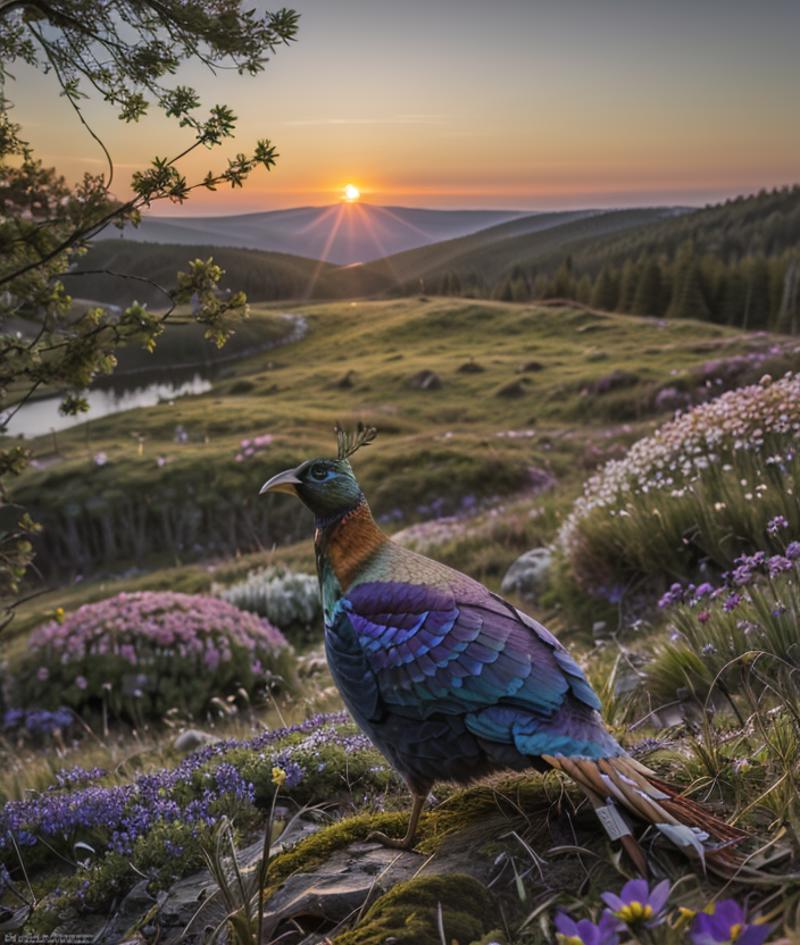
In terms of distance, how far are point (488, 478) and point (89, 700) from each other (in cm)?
1505

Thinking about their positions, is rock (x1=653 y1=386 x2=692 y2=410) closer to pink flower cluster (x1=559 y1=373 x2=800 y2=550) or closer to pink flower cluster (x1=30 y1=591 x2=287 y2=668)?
pink flower cluster (x1=559 y1=373 x2=800 y2=550)

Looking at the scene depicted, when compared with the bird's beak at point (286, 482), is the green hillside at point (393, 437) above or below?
below

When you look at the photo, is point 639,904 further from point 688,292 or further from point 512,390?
point 688,292

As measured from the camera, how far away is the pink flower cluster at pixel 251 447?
3150 centimetres

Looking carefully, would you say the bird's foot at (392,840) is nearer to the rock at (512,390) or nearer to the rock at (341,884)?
the rock at (341,884)

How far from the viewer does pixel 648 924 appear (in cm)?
197

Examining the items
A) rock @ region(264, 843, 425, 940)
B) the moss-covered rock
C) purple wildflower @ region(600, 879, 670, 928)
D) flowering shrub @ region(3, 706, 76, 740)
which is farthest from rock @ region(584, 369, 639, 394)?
purple wildflower @ region(600, 879, 670, 928)

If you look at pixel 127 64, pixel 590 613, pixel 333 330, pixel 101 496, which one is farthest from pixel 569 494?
pixel 333 330

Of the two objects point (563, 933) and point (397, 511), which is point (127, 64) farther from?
point (397, 511)

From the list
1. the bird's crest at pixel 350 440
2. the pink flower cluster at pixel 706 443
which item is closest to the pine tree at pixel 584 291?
the pink flower cluster at pixel 706 443

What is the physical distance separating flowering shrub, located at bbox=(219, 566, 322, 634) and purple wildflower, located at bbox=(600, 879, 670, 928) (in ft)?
43.8

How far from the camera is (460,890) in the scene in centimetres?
276

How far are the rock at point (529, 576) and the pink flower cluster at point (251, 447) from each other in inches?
811

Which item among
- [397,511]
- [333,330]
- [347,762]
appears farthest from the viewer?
[333,330]
